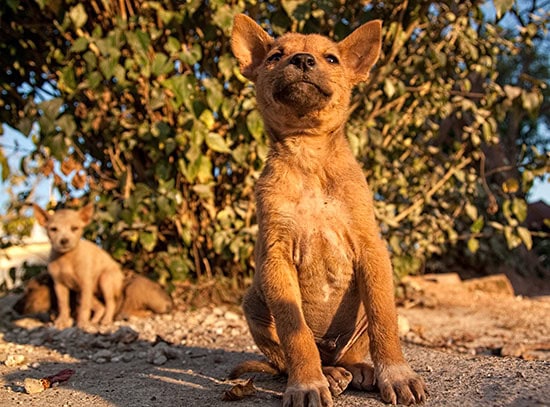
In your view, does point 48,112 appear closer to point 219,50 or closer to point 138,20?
point 138,20

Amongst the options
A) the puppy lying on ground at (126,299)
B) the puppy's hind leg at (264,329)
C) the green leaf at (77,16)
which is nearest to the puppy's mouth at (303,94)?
the puppy's hind leg at (264,329)

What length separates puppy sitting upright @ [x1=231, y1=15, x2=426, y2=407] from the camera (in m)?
2.84

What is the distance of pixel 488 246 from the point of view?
9.45 m

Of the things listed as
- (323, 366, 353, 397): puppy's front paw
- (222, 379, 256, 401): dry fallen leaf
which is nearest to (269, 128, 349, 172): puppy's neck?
(323, 366, 353, 397): puppy's front paw

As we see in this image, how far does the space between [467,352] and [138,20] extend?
12.6 ft

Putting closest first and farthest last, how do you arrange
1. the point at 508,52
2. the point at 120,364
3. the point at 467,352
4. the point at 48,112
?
1. the point at 120,364
2. the point at 467,352
3. the point at 48,112
4. the point at 508,52

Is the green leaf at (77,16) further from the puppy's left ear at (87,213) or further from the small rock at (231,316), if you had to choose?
the small rock at (231,316)

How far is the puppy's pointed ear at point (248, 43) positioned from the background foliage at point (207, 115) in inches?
48.2

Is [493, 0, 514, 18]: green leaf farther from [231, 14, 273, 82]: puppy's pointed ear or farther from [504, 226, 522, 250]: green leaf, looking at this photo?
[504, 226, 522, 250]: green leaf

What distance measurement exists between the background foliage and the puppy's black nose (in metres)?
1.85

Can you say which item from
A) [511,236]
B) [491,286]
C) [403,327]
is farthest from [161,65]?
[491,286]

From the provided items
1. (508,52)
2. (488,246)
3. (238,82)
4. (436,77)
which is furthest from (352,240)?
(488,246)

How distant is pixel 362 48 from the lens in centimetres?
359

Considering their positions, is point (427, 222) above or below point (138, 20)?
below
